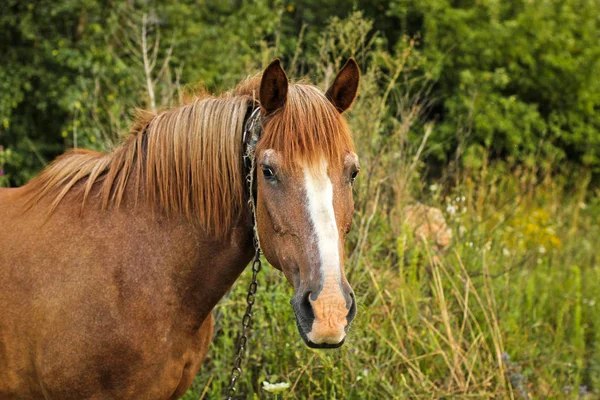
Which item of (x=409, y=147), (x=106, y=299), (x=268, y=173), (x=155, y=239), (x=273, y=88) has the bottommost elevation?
(x=409, y=147)

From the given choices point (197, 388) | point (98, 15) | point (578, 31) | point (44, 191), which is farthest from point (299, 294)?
point (578, 31)

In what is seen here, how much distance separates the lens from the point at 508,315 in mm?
4469

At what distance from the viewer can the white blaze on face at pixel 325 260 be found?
2049 millimetres

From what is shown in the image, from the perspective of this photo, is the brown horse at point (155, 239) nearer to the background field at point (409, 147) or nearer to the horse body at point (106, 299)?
the horse body at point (106, 299)

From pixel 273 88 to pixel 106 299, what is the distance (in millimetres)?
1007

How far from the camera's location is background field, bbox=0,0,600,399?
154 inches

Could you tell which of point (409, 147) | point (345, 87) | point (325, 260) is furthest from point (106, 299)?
point (409, 147)

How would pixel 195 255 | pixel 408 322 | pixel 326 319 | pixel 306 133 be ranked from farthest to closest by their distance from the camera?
pixel 408 322 → pixel 195 255 → pixel 306 133 → pixel 326 319

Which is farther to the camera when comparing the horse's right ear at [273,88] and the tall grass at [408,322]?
the tall grass at [408,322]

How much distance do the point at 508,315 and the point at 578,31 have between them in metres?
7.35

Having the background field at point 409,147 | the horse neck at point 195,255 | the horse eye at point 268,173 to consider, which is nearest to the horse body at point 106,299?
the horse neck at point 195,255

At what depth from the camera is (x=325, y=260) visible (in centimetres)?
210

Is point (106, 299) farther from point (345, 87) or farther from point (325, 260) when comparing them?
point (345, 87)

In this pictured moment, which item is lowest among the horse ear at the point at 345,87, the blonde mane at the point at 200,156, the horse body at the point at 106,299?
the horse body at the point at 106,299
